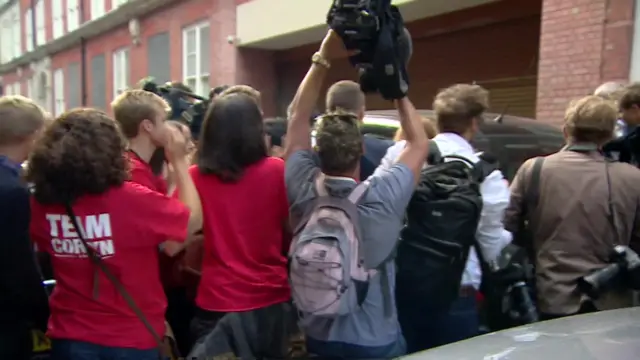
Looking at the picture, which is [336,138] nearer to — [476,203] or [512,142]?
[476,203]

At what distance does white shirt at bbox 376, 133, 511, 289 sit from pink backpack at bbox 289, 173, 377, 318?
54cm

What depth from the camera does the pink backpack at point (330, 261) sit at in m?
2.24

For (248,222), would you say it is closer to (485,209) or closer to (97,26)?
(485,209)

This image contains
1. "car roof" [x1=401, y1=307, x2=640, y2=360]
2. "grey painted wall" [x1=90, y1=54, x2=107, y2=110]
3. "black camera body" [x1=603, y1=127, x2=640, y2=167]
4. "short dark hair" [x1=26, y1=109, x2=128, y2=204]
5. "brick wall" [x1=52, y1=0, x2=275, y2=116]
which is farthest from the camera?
"grey painted wall" [x1=90, y1=54, x2=107, y2=110]

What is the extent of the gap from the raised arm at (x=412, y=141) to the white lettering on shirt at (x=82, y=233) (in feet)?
3.80

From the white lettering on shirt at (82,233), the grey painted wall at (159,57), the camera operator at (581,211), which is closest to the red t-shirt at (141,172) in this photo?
the white lettering on shirt at (82,233)

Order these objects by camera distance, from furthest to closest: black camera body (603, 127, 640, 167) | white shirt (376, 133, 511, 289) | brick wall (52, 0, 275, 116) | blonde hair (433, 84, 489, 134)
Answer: brick wall (52, 0, 275, 116) → black camera body (603, 127, 640, 167) → blonde hair (433, 84, 489, 134) → white shirt (376, 133, 511, 289)

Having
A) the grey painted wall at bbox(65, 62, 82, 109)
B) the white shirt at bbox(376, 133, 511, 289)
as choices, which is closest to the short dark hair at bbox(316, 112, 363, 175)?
the white shirt at bbox(376, 133, 511, 289)

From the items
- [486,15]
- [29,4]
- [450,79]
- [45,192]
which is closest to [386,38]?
[45,192]

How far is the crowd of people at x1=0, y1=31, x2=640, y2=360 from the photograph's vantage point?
2.30 metres

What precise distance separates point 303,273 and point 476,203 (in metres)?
0.85

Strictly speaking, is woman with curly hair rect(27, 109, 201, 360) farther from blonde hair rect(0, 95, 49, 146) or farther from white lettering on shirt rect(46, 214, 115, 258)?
blonde hair rect(0, 95, 49, 146)

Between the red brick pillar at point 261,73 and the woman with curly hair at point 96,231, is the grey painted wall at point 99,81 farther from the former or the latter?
the woman with curly hair at point 96,231

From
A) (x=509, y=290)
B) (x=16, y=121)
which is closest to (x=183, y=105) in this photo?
(x=16, y=121)
